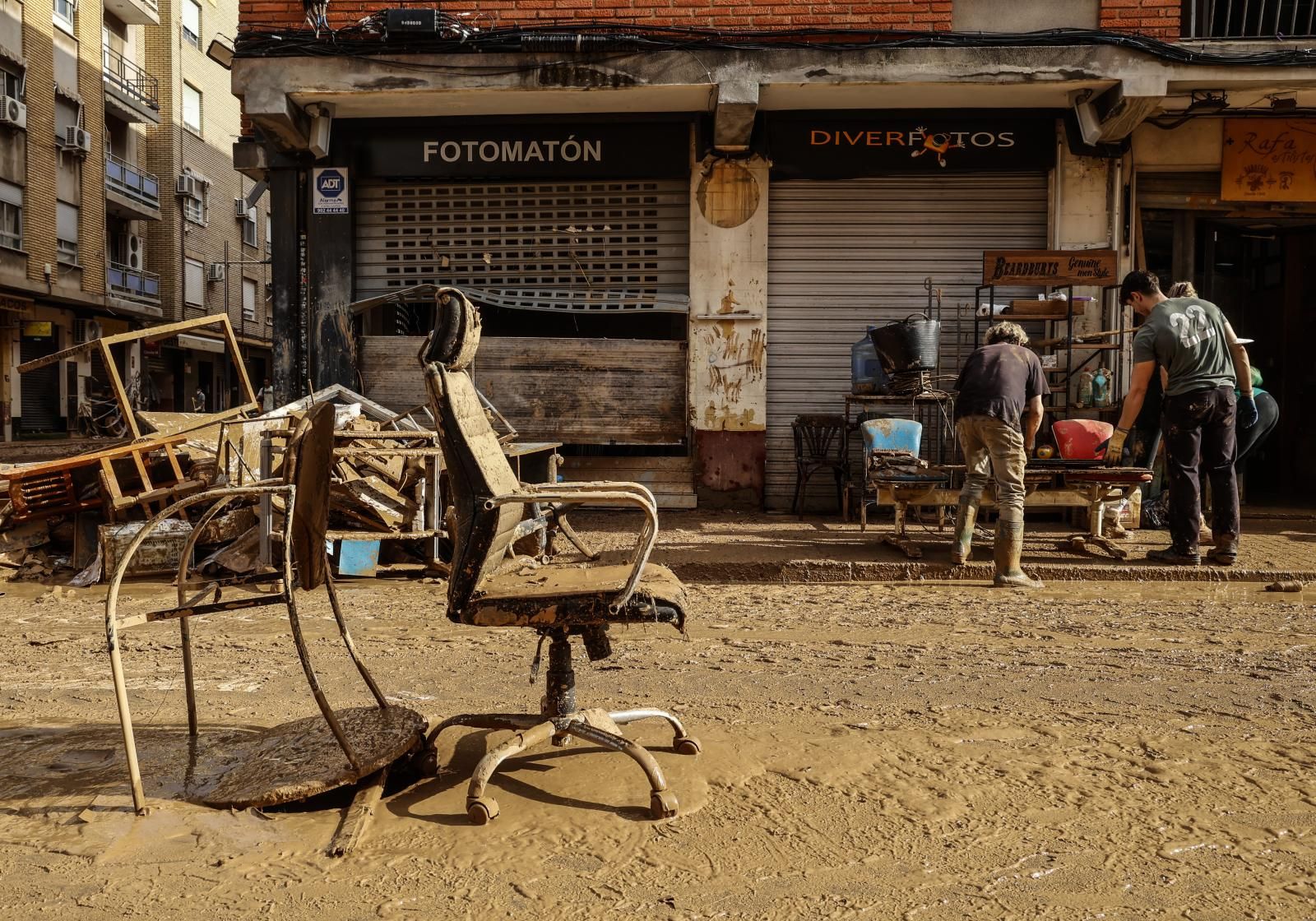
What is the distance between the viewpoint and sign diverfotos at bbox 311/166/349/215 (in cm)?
1112

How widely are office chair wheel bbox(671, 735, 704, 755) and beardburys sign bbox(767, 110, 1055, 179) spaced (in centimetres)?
859

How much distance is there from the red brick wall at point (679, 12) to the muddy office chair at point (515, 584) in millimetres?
8322

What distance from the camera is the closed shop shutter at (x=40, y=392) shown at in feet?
97.9

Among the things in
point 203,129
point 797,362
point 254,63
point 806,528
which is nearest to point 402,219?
point 254,63

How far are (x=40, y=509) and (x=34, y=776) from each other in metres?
5.03

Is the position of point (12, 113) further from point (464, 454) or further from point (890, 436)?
point (464, 454)

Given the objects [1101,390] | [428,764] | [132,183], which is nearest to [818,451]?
[1101,390]

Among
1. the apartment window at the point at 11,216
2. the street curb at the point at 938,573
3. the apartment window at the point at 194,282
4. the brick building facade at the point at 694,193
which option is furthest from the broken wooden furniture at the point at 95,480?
the apartment window at the point at 194,282

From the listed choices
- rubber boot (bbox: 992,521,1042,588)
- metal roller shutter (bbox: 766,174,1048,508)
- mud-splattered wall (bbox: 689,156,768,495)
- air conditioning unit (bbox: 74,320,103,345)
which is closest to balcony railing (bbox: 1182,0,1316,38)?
metal roller shutter (bbox: 766,174,1048,508)

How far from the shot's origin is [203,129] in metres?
39.1

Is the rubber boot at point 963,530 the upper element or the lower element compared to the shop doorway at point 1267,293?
lower

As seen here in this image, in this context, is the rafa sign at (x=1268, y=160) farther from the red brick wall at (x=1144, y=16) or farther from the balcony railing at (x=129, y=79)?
the balcony railing at (x=129, y=79)

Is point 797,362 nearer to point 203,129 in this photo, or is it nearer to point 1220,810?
point 1220,810

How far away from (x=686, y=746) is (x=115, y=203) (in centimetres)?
3597
